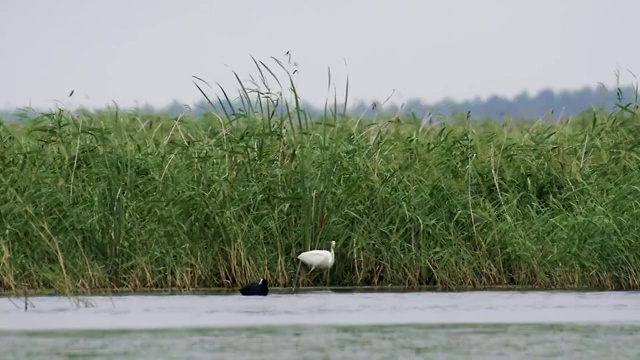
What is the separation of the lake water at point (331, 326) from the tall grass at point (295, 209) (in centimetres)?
51

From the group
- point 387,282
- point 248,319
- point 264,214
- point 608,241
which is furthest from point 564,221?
point 248,319

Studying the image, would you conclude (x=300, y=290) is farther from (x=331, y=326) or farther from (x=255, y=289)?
(x=331, y=326)

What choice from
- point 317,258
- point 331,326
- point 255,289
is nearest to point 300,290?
point 317,258

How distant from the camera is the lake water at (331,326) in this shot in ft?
39.6

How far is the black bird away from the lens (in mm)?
15352

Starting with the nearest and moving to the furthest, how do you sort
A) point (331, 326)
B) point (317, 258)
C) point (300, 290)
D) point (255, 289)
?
point (331, 326)
point (255, 289)
point (317, 258)
point (300, 290)

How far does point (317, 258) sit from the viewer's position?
1565 cm

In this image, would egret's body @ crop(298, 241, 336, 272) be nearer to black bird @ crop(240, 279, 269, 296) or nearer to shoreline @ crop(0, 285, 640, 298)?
shoreline @ crop(0, 285, 640, 298)

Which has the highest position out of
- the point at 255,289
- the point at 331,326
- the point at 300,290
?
the point at 331,326

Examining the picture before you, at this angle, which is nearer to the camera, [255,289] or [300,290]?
[255,289]

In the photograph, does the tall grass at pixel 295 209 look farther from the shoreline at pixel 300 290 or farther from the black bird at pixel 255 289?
the black bird at pixel 255 289

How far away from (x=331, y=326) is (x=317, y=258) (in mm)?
2111

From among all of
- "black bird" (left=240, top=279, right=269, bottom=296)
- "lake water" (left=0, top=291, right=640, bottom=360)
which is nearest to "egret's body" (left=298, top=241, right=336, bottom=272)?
"lake water" (left=0, top=291, right=640, bottom=360)

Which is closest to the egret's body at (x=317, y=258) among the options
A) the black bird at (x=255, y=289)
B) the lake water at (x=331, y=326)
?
the lake water at (x=331, y=326)
